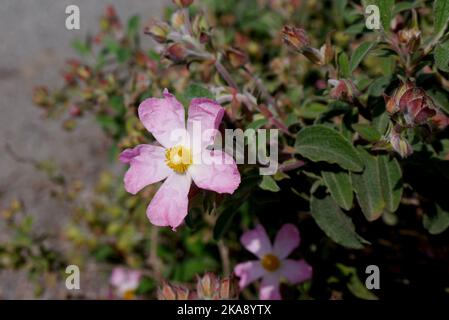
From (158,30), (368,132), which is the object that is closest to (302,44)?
(368,132)

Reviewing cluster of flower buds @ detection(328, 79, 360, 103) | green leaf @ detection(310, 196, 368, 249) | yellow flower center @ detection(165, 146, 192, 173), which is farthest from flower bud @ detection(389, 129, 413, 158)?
yellow flower center @ detection(165, 146, 192, 173)

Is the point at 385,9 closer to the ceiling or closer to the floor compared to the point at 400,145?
closer to the ceiling

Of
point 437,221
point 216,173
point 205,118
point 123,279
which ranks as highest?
point 205,118

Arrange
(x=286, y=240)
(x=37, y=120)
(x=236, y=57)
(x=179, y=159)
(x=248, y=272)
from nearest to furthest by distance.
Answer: (x=179, y=159) → (x=236, y=57) → (x=286, y=240) → (x=248, y=272) → (x=37, y=120)

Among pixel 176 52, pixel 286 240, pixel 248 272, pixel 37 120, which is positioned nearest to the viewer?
pixel 176 52

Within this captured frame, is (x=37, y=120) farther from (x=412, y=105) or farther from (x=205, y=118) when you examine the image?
(x=412, y=105)

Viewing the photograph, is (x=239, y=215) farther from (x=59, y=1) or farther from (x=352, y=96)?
(x=59, y=1)

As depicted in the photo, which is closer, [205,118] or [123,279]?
[205,118]

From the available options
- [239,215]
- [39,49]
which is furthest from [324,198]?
[39,49]
